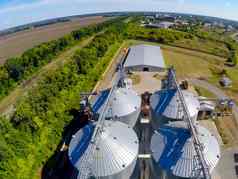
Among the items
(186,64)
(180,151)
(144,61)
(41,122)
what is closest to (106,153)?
(180,151)

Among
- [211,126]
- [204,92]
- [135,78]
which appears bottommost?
[204,92]

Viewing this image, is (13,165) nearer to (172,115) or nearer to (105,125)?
(105,125)

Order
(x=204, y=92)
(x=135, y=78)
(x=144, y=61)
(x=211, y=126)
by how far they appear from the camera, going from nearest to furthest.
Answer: (x=211, y=126)
(x=204, y=92)
(x=135, y=78)
(x=144, y=61)

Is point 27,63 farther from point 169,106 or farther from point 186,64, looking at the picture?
point 169,106

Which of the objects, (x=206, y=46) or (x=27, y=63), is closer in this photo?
(x=27, y=63)

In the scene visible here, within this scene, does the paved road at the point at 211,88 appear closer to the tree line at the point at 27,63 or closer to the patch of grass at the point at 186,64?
the patch of grass at the point at 186,64

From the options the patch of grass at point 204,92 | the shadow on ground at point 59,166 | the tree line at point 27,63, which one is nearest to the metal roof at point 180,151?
the shadow on ground at point 59,166

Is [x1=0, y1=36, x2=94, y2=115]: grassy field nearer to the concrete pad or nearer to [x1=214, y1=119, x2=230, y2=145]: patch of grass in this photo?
the concrete pad

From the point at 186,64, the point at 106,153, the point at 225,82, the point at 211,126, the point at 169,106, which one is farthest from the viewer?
the point at 186,64

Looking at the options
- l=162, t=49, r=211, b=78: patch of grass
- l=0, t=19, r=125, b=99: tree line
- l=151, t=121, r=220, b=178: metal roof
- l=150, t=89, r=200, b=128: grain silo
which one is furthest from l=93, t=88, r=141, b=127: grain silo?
l=0, t=19, r=125, b=99: tree line
